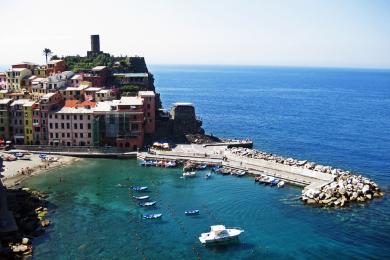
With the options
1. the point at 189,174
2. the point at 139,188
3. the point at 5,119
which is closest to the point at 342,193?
the point at 189,174

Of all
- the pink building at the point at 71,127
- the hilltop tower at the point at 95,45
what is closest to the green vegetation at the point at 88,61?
the hilltop tower at the point at 95,45

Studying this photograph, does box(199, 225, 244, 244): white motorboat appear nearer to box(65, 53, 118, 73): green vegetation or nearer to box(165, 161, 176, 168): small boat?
box(165, 161, 176, 168): small boat

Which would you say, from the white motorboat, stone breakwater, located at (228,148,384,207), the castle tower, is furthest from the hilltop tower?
the white motorboat

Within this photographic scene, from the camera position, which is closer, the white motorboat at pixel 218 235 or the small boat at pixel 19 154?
the white motorboat at pixel 218 235

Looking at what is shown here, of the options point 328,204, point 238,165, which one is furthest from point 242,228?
point 238,165

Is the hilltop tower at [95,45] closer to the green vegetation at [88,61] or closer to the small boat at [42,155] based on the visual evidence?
the green vegetation at [88,61]

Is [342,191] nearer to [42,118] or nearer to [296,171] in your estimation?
[296,171]
